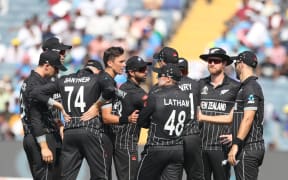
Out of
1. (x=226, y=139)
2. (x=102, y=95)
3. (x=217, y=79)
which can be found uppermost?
(x=217, y=79)

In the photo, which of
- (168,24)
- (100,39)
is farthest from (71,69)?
(168,24)

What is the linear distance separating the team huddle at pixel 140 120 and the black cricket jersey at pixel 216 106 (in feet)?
0.04

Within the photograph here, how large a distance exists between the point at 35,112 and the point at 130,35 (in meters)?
8.38

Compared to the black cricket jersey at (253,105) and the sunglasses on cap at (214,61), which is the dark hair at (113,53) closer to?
the sunglasses on cap at (214,61)

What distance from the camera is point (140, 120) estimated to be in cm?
914

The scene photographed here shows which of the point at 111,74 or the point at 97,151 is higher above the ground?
the point at 111,74

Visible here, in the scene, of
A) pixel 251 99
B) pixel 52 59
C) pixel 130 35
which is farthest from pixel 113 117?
pixel 130 35

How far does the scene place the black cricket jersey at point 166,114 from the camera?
8977 millimetres

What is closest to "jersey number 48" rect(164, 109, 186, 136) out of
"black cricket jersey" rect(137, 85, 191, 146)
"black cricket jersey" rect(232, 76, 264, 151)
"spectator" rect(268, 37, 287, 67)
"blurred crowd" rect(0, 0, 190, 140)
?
"black cricket jersey" rect(137, 85, 191, 146)

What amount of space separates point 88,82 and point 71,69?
8019 mm

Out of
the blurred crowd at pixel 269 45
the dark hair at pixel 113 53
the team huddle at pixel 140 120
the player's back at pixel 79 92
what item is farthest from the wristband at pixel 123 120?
the blurred crowd at pixel 269 45

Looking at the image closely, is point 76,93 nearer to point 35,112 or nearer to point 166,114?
point 35,112

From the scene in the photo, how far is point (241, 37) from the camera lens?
16.2m

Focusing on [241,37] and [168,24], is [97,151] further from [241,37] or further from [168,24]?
[168,24]
